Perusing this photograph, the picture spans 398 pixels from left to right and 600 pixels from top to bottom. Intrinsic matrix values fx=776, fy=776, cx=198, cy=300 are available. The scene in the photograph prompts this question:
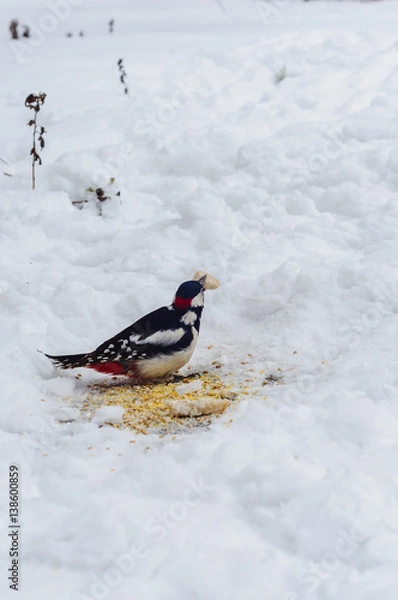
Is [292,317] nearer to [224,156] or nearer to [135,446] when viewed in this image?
[135,446]

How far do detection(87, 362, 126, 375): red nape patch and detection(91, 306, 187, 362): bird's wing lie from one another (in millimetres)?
40

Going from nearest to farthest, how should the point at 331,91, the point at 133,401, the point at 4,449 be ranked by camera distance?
the point at 4,449 < the point at 133,401 < the point at 331,91

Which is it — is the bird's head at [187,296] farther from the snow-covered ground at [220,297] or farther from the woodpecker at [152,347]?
the snow-covered ground at [220,297]

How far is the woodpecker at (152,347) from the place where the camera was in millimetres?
3523

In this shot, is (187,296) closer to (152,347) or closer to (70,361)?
(152,347)

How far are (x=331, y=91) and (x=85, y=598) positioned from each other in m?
5.43

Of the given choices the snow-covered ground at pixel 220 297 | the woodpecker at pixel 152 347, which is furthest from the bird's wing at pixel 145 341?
the snow-covered ground at pixel 220 297

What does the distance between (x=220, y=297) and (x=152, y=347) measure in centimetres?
85

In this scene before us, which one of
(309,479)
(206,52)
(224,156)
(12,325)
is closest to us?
(309,479)

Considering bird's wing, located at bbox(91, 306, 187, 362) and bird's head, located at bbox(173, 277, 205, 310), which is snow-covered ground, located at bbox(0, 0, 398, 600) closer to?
bird's wing, located at bbox(91, 306, 187, 362)

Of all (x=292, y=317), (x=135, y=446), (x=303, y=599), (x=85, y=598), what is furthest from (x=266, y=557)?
(x=292, y=317)

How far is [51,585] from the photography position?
2.26 meters

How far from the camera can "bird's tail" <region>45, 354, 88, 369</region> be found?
351 centimetres

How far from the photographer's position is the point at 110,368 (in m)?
3.57
